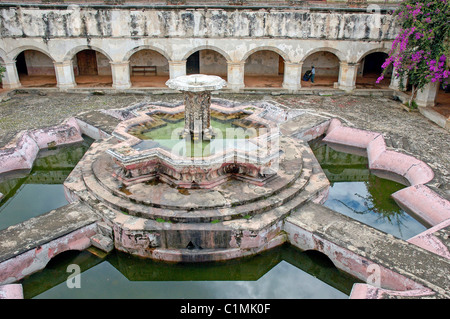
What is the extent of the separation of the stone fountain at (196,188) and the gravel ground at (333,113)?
341 centimetres

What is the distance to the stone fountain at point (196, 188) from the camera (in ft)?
23.0

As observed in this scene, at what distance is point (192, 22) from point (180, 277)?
11.6 metres

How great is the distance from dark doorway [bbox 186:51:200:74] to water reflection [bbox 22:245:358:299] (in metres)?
13.8

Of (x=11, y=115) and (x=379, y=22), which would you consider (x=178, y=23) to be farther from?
(x=379, y=22)

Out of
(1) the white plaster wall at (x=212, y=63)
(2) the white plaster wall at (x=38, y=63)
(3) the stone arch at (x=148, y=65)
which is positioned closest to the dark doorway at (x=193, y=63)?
(1) the white plaster wall at (x=212, y=63)

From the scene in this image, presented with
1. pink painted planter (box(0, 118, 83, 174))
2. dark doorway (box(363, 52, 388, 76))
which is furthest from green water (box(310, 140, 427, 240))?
dark doorway (box(363, 52, 388, 76))

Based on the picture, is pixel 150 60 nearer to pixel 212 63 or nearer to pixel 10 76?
pixel 212 63

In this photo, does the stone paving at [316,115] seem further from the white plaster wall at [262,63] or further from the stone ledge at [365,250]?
the white plaster wall at [262,63]

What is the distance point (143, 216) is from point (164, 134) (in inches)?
123

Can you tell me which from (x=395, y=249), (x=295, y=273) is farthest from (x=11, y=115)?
(x=395, y=249)

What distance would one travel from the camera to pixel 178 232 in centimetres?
691

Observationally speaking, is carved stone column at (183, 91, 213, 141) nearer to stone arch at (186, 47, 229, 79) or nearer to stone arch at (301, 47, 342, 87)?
stone arch at (186, 47, 229, 79)

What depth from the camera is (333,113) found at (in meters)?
13.8

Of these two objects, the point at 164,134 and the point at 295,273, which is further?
the point at 164,134
